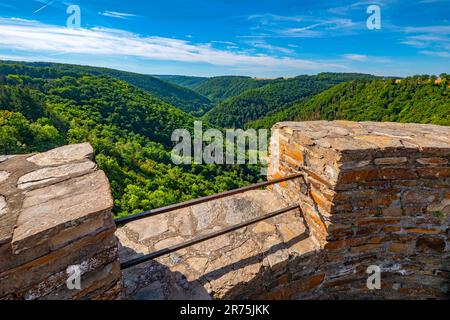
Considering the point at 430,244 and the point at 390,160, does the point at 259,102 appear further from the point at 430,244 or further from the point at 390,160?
the point at 390,160

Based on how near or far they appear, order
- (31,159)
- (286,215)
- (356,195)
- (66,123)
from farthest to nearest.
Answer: (66,123) → (286,215) → (356,195) → (31,159)

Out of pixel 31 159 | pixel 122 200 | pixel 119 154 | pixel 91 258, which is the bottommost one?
pixel 122 200

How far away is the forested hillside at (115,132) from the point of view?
84.1 feet

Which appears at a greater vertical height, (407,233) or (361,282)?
(407,233)

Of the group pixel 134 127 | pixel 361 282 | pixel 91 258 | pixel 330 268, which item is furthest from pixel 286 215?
pixel 134 127

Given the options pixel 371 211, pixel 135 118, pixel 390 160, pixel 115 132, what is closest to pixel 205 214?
pixel 371 211

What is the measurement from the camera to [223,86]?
600 feet

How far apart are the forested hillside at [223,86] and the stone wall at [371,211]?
162029mm

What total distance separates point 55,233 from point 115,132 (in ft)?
144

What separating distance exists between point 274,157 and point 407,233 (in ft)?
5.00

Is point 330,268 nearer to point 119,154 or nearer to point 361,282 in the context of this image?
point 361,282

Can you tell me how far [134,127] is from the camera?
4669 cm

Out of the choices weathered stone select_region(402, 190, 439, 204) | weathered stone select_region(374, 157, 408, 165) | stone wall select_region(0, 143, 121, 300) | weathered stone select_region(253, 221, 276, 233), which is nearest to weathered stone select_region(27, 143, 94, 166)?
stone wall select_region(0, 143, 121, 300)

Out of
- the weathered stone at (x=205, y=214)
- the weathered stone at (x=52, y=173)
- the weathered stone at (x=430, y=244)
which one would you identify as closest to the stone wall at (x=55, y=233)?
the weathered stone at (x=52, y=173)
